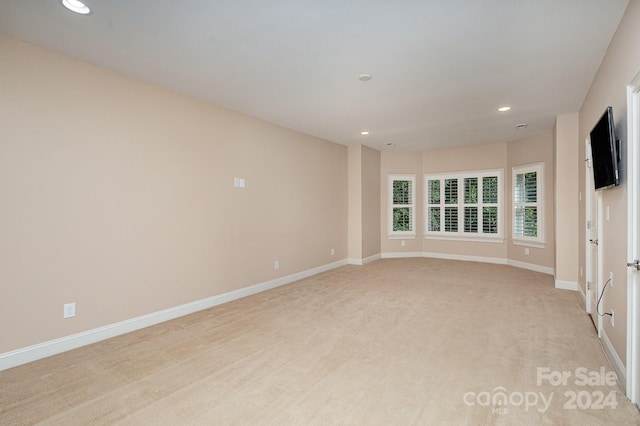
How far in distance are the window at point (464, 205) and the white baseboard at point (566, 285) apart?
2.26m

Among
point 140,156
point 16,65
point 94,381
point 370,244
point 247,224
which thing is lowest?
point 94,381

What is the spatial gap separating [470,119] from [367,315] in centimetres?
348

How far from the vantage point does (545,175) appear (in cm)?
613

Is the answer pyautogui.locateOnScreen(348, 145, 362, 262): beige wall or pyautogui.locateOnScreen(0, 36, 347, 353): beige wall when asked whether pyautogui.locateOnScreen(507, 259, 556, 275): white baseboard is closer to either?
pyautogui.locateOnScreen(348, 145, 362, 262): beige wall

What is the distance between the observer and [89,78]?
121 inches

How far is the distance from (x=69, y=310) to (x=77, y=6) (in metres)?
2.54

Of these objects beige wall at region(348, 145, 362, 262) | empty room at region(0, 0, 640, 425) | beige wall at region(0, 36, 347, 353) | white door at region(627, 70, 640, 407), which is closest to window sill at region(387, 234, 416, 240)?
beige wall at region(348, 145, 362, 262)

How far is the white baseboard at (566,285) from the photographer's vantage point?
4.80 m

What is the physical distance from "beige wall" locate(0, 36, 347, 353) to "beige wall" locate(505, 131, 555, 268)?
17.2 ft

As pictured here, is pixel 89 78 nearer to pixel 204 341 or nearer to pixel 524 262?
pixel 204 341

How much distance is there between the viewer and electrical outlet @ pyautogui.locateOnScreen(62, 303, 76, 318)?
114 inches

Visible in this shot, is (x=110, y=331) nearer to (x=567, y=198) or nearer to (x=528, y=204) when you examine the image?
(x=567, y=198)

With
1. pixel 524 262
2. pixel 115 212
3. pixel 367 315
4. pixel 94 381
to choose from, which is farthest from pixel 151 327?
pixel 524 262

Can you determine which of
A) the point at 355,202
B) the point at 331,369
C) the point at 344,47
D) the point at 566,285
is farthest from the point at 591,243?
the point at 355,202
